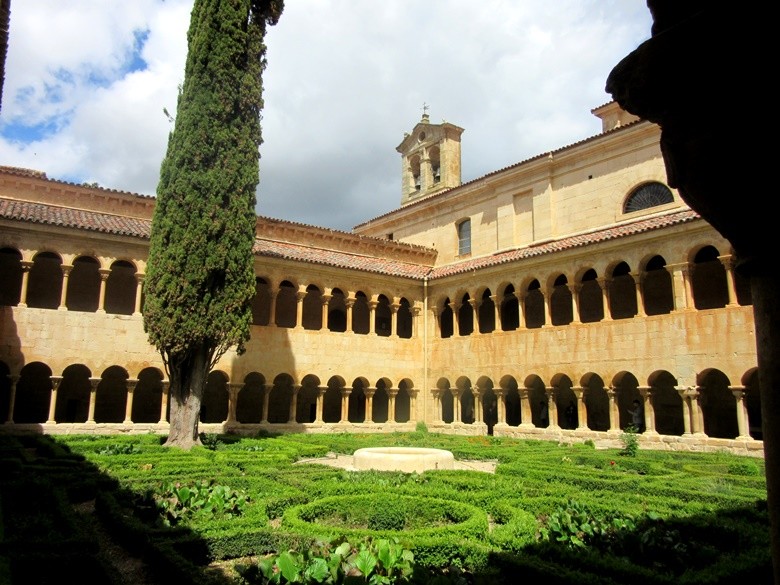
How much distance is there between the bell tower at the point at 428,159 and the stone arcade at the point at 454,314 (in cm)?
A: 13

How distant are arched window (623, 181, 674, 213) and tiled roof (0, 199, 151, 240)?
16.1 meters

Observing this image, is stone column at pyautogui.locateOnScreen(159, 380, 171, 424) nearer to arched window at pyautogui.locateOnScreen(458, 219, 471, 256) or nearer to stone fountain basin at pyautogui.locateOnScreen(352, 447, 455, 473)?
stone fountain basin at pyautogui.locateOnScreen(352, 447, 455, 473)

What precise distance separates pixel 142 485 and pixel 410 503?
4.19m

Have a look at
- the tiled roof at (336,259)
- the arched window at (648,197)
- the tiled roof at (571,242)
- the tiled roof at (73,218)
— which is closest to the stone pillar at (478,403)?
the tiled roof at (571,242)

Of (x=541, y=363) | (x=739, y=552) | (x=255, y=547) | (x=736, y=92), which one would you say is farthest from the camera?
(x=541, y=363)

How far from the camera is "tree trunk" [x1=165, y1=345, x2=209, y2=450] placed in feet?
48.6

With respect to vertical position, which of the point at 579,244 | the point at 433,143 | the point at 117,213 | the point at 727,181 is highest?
the point at 433,143

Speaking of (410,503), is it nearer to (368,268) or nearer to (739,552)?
(739,552)

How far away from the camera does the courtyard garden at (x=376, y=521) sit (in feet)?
16.5

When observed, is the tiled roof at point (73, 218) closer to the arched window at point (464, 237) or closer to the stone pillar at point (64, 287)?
the stone pillar at point (64, 287)

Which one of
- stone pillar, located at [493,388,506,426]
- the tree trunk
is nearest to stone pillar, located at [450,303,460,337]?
stone pillar, located at [493,388,506,426]

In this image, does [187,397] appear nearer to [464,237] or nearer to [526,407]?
[526,407]

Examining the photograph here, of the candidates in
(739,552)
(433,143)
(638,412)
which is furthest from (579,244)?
(739,552)

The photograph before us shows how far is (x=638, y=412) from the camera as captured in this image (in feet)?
61.5
